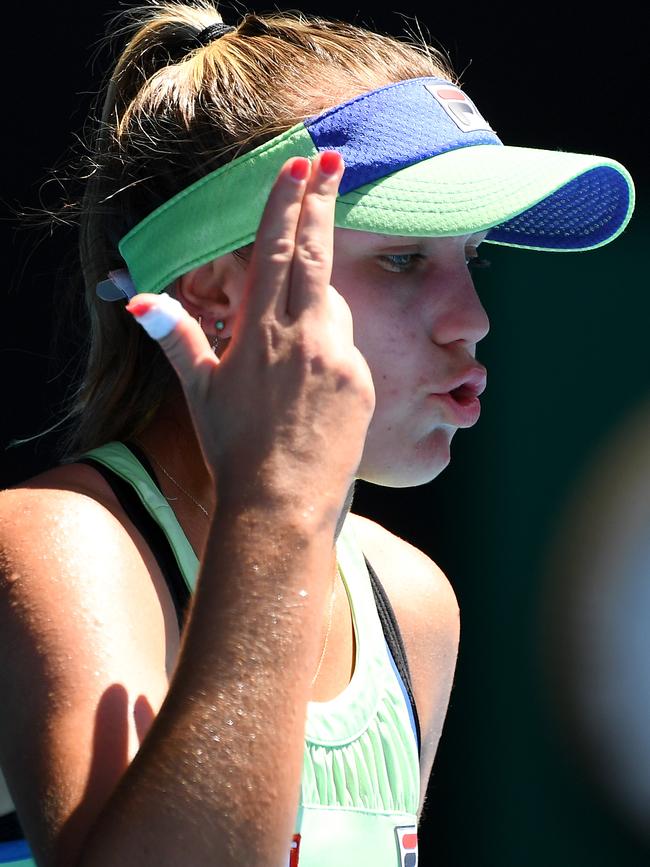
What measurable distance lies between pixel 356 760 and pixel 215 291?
0.66 m

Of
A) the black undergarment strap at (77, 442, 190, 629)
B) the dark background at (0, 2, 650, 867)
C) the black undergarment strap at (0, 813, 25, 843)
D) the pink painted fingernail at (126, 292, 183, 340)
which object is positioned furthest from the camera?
the dark background at (0, 2, 650, 867)

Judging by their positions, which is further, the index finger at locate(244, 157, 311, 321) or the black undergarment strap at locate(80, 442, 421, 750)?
the black undergarment strap at locate(80, 442, 421, 750)

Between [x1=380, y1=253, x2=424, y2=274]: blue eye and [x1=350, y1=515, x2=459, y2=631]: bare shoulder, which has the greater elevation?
[x1=380, y1=253, x2=424, y2=274]: blue eye

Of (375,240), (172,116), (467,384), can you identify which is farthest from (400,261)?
(172,116)

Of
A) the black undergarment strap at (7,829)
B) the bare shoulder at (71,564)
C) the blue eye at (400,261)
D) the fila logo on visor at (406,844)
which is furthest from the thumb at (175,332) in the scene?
the black undergarment strap at (7,829)

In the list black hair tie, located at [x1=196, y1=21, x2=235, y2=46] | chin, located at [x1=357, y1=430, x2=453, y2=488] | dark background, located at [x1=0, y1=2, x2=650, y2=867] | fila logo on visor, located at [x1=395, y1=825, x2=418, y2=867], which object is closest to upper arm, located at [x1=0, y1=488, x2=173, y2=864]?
chin, located at [x1=357, y1=430, x2=453, y2=488]

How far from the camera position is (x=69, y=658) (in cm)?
124

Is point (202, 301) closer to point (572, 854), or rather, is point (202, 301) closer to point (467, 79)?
point (467, 79)

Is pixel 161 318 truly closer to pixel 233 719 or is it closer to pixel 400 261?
pixel 233 719

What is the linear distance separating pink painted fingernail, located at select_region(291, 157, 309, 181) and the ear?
0.44 meters

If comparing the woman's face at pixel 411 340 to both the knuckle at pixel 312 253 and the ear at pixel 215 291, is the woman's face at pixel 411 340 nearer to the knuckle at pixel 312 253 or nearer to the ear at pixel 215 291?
the ear at pixel 215 291

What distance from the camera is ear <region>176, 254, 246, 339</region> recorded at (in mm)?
1629

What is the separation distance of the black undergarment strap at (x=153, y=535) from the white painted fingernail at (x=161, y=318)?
17.0 inches

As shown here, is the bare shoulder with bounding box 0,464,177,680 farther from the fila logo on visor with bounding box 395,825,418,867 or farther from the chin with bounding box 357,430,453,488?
the fila logo on visor with bounding box 395,825,418,867
